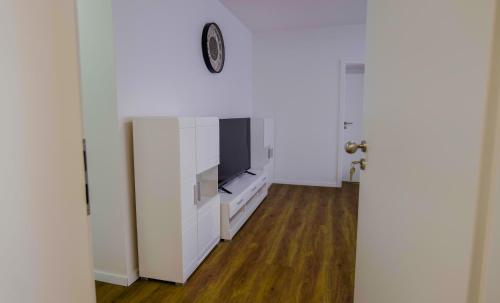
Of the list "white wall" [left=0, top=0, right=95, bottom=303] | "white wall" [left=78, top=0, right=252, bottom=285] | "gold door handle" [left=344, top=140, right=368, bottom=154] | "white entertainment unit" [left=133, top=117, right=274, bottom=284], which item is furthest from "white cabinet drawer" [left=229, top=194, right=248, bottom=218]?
"white wall" [left=0, top=0, right=95, bottom=303]

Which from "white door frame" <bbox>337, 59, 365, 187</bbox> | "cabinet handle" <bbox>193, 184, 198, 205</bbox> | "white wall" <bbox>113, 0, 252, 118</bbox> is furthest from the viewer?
"white door frame" <bbox>337, 59, 365, 187</bbox>

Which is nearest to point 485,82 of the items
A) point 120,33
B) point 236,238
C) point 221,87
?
point 120,33

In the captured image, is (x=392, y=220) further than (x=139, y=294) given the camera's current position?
No

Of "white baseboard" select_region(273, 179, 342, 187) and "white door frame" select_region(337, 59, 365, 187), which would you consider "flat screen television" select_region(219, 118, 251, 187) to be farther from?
"white door frame" select_region(337, 59, 365, 187)

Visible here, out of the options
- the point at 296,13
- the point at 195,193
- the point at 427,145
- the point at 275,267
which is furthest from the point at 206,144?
the point at 296,13

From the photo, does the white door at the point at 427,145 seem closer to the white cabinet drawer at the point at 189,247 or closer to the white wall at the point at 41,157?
the white wall at the point at 41,157

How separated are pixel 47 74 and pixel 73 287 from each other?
0.48 meters

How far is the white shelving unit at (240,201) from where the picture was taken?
265 cm

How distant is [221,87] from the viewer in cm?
355

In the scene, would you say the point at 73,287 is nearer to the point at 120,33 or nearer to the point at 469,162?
the point at 469,162

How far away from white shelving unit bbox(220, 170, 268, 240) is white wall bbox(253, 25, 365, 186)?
113 cm

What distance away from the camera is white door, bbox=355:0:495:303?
408mm

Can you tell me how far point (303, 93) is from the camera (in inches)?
185

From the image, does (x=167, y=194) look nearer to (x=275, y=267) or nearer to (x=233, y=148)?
(x=275, y=267)
